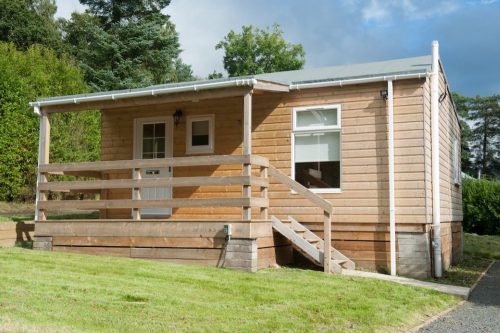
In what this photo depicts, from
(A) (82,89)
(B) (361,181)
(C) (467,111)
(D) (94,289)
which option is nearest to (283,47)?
(A) (82,89)

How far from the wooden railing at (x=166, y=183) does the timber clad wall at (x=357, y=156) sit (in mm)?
1317

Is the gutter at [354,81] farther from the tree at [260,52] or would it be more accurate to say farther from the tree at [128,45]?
the tree at [260,52]

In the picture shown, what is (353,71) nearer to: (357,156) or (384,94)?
(384,94)

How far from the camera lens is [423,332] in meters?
6.23

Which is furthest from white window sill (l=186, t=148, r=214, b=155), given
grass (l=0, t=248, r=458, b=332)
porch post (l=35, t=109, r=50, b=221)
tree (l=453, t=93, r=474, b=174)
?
tree (l=453, t=93, r=474, b=174)

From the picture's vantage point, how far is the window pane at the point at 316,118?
10750 millimetres

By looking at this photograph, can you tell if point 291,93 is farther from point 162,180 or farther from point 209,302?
point 209,302

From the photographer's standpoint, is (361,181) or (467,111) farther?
(467,111)

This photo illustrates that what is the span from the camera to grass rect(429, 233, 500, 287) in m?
10.4

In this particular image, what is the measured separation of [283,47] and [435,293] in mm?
33503

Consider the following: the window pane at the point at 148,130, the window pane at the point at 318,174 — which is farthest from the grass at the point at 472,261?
the window pane at the point at 148,130

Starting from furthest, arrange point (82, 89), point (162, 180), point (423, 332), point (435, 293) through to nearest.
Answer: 1. point (82, 89)
2. point (162, 180)
3. point (435, 293)
4. point (423, 332)

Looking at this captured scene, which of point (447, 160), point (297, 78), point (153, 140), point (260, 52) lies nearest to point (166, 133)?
point (153, 140)

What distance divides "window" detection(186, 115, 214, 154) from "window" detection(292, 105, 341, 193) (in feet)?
6.15
